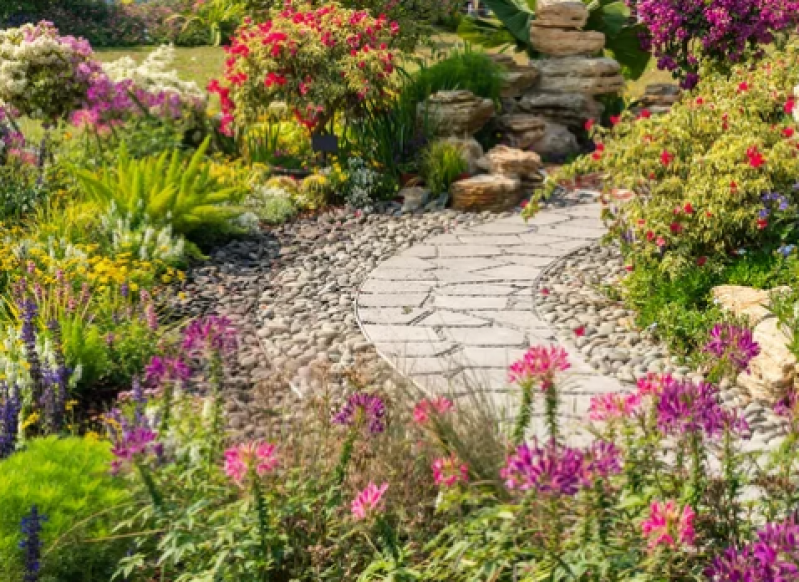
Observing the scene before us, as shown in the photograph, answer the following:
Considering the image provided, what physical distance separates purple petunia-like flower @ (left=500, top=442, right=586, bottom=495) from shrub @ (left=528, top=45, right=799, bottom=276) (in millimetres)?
3795

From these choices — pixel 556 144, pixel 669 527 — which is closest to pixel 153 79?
pixel 556 144

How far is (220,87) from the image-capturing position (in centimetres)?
936

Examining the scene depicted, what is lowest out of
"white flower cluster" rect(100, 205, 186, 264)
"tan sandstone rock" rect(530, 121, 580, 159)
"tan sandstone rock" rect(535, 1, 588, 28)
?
"tan sandstone rock" rect(530, 121, 580, 159)

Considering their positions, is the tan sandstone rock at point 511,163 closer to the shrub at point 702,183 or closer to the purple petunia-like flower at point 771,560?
the shrub at point 702,183

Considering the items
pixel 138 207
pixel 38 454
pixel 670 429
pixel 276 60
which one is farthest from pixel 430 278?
pixel 670 429

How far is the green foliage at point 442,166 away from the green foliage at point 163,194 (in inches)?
79.5

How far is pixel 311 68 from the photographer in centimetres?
894

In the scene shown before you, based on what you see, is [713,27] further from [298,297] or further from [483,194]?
[298,297]

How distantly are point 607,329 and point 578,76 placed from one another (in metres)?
6.02

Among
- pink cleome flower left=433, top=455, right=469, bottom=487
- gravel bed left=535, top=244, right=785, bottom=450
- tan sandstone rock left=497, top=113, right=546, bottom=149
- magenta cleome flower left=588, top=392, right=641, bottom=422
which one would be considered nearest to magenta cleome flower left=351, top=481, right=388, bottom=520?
pink cleome flower left=433, top=455, right=469, bottom=487

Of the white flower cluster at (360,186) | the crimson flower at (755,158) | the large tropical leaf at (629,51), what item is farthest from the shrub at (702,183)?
the large tropical leaf at (629,51)

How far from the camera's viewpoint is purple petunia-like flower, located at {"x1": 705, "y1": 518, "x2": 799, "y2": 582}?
2141mm

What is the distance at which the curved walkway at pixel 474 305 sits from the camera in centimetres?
507

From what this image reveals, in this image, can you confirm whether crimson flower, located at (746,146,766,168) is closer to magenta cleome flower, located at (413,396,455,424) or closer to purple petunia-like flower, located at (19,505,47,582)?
magenta cleome flower, located at (413,396,455,424)
